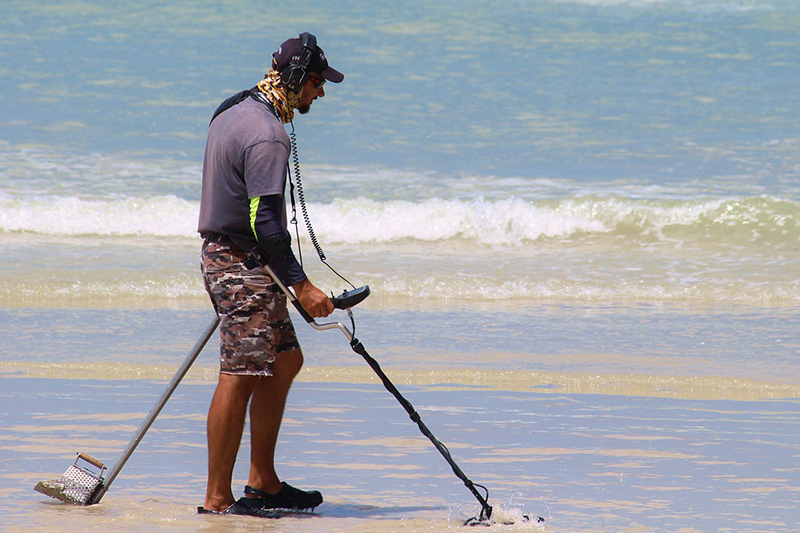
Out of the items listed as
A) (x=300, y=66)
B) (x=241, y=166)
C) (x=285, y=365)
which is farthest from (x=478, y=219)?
(x=241, y=166)

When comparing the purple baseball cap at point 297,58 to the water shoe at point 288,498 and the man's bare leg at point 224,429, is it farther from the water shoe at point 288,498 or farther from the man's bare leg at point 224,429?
the water shoe at point 288,498

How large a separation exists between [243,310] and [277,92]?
75 centimetres

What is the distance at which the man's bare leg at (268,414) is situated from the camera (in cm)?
388

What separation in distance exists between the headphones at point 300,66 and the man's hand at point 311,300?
688 mm

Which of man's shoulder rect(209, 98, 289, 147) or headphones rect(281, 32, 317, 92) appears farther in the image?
headphones rect(281, 32, 317, 92)

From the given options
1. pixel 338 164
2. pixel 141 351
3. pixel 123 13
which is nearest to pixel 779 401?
pixel 141 351

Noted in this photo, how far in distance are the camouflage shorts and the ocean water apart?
563 millimetres

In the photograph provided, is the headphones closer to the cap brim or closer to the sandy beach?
the cap brim

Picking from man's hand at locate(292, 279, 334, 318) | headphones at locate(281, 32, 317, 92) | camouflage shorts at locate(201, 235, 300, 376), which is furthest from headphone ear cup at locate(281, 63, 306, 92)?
man's hand at locate(292, 279, 334, 318)

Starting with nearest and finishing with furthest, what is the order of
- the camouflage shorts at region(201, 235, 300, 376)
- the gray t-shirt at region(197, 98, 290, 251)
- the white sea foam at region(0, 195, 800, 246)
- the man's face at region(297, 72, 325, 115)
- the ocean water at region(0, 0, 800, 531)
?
1. the gray t-shirt at region(197, 98, 290, 251)
2. the camouflage shorts at region(201, 235, 300, 376)
3. the man's face at region(297, 72, 325, 115)
4. the ocean water at region(0, 0, 800, 531)
5. the white sea foam at region(0, 195, 800, 246)

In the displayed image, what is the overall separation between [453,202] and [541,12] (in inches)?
687

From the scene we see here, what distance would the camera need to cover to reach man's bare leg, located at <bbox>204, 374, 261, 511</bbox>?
373 centimetres

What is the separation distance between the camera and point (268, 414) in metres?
3.90

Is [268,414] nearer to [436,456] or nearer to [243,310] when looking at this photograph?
[243,310]
